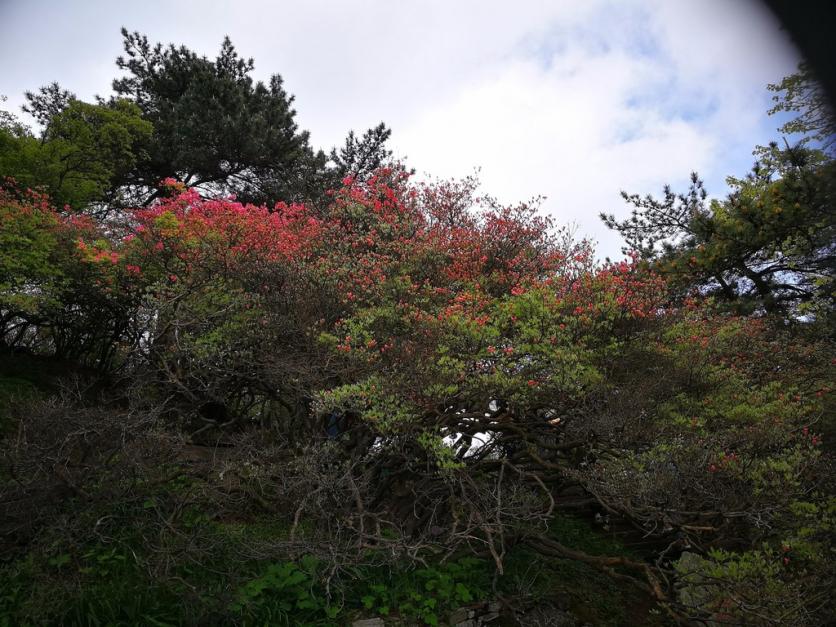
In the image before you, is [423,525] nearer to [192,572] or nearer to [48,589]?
[192,572]

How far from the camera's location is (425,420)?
634 centimetres

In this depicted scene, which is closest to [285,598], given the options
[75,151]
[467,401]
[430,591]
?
[430,591]

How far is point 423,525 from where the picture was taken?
23.6 ft

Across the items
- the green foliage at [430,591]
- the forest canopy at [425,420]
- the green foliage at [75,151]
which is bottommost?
the green foliage at [430,591]

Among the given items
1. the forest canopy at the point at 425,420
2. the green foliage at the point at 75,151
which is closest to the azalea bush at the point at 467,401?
the forest canopy at the point at 425,420

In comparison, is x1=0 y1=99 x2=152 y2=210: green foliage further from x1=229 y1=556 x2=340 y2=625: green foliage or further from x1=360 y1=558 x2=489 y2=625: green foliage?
x1=360 y1=558 x2=489 y2=625: green foliage

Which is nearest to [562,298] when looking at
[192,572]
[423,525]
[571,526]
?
[423,525]

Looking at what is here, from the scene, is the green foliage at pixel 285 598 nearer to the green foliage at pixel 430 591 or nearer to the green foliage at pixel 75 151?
the green foliage at pixel 430 591

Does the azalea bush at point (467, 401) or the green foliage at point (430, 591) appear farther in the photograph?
the green foliage at point (430, 591)

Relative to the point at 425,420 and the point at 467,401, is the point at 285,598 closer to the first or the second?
the point at 425,420

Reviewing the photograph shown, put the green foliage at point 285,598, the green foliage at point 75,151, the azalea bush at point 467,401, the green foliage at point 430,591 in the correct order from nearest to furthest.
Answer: the green foliage at point 285,598 → the azalea bush at point 467,401 → the green foliage at point 430,591 → the green foliage at point 75,151

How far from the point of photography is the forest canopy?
205 inches

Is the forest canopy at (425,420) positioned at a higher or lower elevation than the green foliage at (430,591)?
higher

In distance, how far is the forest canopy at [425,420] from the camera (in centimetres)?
520
